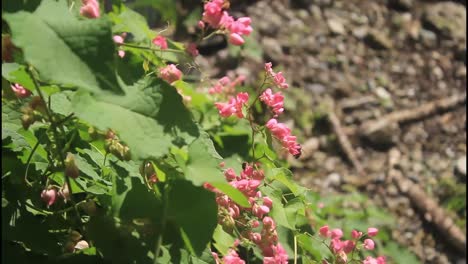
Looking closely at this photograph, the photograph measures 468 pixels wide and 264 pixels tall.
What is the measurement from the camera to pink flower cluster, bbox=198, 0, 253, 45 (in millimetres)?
1183

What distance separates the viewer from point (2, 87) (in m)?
0.91

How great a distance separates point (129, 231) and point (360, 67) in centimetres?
362

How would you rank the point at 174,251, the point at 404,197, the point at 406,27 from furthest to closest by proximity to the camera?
the point at 406,27 < the point at 404,197 < the point at 174,251

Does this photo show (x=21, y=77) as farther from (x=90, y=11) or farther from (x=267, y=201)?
(x=267, y=201)

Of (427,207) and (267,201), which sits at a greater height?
(267,201)

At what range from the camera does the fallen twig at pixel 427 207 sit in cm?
350

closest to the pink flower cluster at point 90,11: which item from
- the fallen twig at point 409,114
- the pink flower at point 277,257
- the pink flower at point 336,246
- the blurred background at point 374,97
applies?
the pink flower at point 277,257

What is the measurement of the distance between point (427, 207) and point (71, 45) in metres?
3.16

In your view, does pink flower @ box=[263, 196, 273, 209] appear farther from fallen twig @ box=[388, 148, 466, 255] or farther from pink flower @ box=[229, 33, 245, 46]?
fallen twig @ box=[388, 148, 466, 255]

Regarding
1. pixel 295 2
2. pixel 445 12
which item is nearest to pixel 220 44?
pixel 295 2

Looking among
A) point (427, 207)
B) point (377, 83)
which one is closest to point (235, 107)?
point (427, 207)

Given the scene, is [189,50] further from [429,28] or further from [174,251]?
[429,28]

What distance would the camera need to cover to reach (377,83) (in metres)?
4.35

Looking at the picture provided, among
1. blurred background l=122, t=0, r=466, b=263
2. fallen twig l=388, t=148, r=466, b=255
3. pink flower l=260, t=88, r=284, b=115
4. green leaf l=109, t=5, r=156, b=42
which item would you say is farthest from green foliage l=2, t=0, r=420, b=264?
fallen twig l=388, t=148, r=466, b=255
